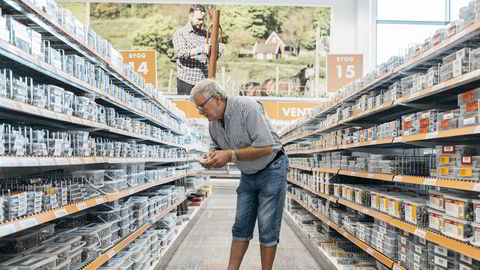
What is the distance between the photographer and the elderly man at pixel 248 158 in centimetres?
269

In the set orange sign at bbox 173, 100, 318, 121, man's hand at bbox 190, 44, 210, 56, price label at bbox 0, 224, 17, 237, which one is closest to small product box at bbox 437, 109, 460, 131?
price label at bbox 0, 224, 17, 237

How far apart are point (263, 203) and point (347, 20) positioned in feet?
37.8

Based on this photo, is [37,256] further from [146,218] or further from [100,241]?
[146,218]

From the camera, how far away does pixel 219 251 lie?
529 centimetres

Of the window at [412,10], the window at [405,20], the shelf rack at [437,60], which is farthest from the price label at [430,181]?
the window at [412,10]

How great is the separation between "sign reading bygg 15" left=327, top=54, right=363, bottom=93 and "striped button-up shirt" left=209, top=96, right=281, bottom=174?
691 cm

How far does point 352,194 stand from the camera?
14.0ft

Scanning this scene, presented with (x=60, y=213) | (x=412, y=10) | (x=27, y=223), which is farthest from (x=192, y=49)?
(x=27, y=223)

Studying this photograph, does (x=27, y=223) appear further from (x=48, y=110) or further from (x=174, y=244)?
(x=174, y=244)

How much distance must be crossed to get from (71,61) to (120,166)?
1461 millimetres

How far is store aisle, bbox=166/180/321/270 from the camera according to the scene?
15.2 ft

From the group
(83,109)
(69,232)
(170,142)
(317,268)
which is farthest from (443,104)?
(170,142)

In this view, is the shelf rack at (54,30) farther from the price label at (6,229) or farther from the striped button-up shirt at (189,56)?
the striped button-up shirt at (189,56)

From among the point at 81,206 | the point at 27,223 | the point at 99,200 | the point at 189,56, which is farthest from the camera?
the point at 189,56
